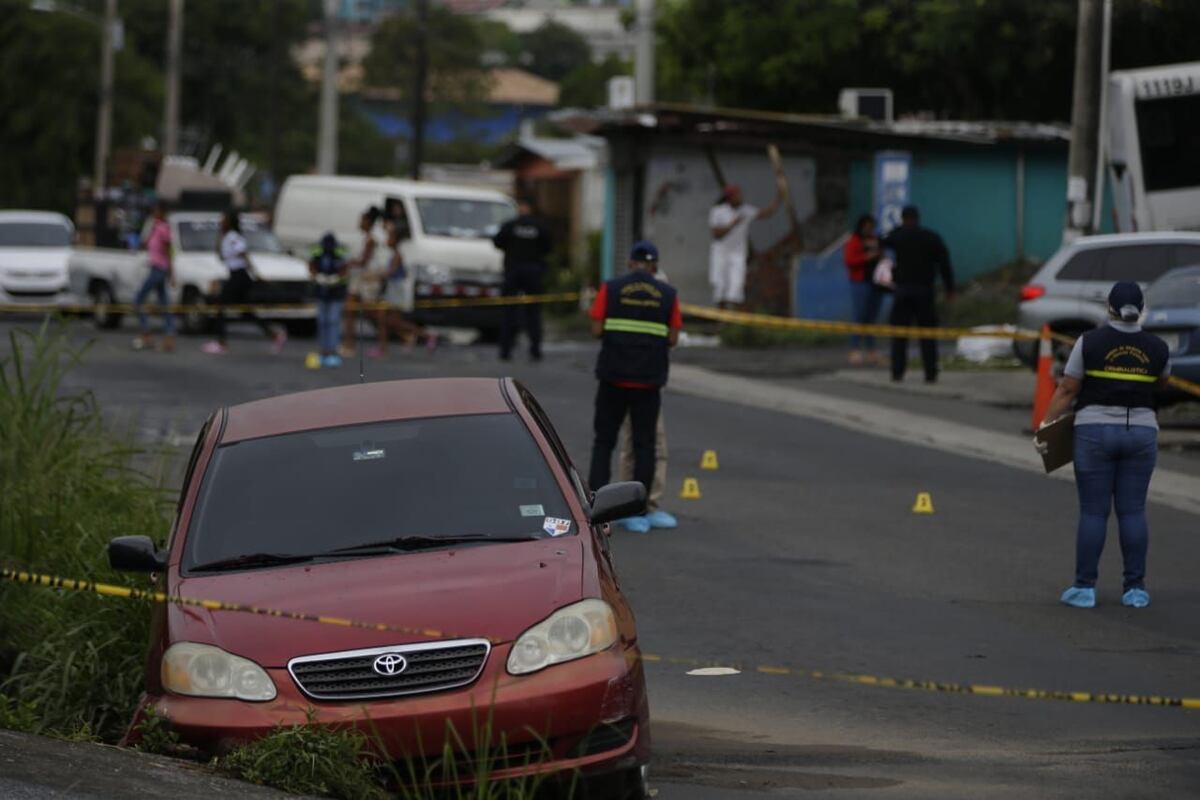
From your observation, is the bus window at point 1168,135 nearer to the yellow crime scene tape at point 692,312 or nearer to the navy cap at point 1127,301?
the yellow crime scene tape at point 692,312

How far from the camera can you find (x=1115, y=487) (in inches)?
443

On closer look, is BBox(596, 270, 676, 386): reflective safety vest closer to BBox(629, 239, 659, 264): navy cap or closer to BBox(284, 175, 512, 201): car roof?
BBox(629, 239, 659, 264): navy cap

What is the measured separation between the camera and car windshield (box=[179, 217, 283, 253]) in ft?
106

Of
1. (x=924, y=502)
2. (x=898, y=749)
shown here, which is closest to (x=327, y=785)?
(x=898, y=749)

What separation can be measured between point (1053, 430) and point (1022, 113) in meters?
30.2

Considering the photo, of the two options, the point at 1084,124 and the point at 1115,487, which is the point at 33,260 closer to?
the point at 1084,124

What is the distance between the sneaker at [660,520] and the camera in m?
13.7

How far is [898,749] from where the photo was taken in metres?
8.20

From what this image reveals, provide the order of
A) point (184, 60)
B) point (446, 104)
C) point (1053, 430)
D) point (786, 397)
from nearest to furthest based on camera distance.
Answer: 1. point (1053, 430)
2. point (786, 397)
3. point (184, 60)
4. point (446, 104)

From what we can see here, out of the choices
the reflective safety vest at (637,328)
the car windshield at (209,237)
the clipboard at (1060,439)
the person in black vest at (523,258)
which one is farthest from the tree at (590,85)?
the clipboard at (1060,439)

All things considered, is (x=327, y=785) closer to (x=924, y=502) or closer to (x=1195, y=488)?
(x=924, y=502)

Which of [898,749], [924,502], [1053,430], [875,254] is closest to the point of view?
[898,749]

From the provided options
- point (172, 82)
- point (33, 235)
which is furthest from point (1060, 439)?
point (172, 82)

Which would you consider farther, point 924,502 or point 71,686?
point 924,502
